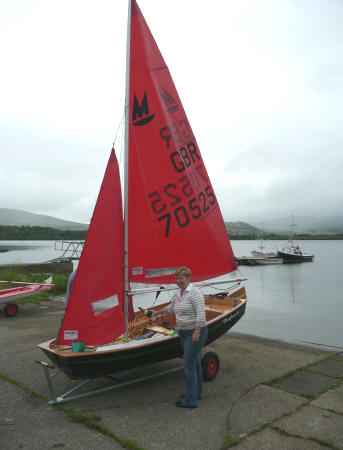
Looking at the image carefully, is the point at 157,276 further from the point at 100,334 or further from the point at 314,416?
the point at 314,416

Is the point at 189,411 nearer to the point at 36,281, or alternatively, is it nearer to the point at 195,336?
the point at 195,336

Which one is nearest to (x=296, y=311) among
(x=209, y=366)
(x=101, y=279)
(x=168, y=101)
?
(x=209, y=366)

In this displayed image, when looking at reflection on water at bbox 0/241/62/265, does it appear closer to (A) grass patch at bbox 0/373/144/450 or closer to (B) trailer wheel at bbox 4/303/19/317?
(B) trailer wheel at bbox 4/303/19/317

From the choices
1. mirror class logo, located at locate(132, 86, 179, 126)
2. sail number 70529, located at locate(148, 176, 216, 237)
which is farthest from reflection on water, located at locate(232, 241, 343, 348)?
mirror class logo, located at locate(132, 86, 179, 126)

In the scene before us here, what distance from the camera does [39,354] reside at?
630cm

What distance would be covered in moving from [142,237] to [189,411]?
253 cm

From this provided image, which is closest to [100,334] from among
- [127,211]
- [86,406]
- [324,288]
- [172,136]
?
[86,406]

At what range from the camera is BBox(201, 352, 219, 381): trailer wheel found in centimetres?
496

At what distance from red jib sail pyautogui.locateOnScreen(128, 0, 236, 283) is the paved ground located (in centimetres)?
172

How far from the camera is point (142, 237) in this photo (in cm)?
536

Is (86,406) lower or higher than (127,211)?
lower

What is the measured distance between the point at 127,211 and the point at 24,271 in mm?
16945

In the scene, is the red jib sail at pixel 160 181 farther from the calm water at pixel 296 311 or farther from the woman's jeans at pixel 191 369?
the calm water at pixel 296 311

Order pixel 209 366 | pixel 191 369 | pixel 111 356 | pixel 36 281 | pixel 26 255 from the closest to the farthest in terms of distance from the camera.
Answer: pixel 191 369 < pixel 111 356 < pixel 209 366 < pixel 36 281 < pixel 26 255
